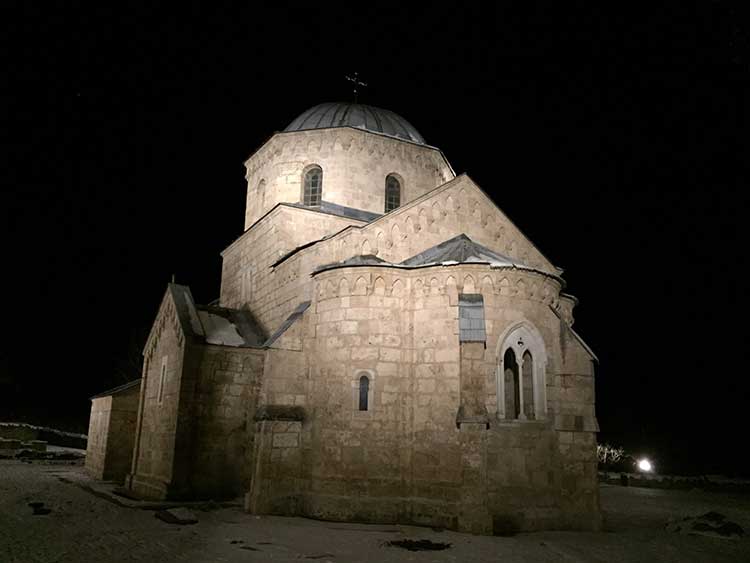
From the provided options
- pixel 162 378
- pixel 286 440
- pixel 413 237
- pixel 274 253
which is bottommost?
pixel 286 440

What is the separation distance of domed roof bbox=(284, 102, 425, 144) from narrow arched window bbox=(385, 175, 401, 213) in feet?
5.19

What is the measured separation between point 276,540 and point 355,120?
1438cm

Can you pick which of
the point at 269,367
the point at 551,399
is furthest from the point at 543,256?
the point at 269,367

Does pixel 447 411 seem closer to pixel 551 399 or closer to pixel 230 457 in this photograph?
pixel 551 399

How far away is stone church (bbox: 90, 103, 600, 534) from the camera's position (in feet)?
38.7

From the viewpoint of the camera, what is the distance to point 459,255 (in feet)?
44.0

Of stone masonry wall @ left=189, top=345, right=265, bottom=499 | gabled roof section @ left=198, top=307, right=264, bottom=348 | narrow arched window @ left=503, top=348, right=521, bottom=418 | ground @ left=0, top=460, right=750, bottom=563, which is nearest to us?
ground @ left=0, top=460, right=750, bottom=563

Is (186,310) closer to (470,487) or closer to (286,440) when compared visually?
(286,440)

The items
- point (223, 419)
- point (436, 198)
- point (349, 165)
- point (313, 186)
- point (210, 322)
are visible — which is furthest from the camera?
point (313, 186)

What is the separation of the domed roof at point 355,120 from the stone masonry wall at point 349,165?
50 cm

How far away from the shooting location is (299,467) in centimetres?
1258

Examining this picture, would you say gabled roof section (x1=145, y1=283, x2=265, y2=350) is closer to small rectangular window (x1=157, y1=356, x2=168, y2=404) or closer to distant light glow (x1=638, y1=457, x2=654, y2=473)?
small rectangular window (x1=157, y1=356, x2=168, y2=404)

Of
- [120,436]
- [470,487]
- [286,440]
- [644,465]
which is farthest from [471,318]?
[644,465]

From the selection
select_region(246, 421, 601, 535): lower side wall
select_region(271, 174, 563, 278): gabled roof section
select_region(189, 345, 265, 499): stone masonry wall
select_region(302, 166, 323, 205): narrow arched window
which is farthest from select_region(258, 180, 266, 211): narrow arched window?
select_region(246, 421, 601, 535): lower side wall
